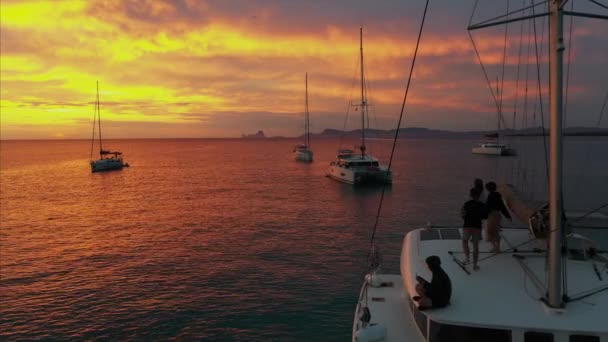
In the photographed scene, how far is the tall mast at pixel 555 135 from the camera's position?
248 inches

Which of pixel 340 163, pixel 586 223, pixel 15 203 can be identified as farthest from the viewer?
pixel 340 163

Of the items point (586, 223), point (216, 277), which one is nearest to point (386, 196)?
point (216, 277)

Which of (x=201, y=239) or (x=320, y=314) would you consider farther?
(x=201, y=239)

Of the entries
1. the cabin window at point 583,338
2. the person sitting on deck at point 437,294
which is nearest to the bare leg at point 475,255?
the person sitting on deck at point 437,294

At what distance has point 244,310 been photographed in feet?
55.2

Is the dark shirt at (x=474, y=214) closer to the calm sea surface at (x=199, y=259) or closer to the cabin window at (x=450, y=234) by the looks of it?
the cabin window at (x=450, y=234)

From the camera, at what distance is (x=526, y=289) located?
23.9ft

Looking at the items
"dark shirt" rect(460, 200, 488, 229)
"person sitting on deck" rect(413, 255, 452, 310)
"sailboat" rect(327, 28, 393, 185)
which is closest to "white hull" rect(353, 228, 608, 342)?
"person sitting on deck" rect(413, 255, 452, 310)

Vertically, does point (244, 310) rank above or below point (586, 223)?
below

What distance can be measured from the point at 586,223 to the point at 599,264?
375 cm

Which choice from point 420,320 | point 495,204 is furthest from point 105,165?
point 420,320

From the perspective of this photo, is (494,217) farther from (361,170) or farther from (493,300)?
(361,170)

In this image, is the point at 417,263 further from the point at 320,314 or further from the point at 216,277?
the point at 216,277

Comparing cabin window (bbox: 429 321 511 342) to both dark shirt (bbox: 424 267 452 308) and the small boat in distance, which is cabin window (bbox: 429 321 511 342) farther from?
the small boat in distance
